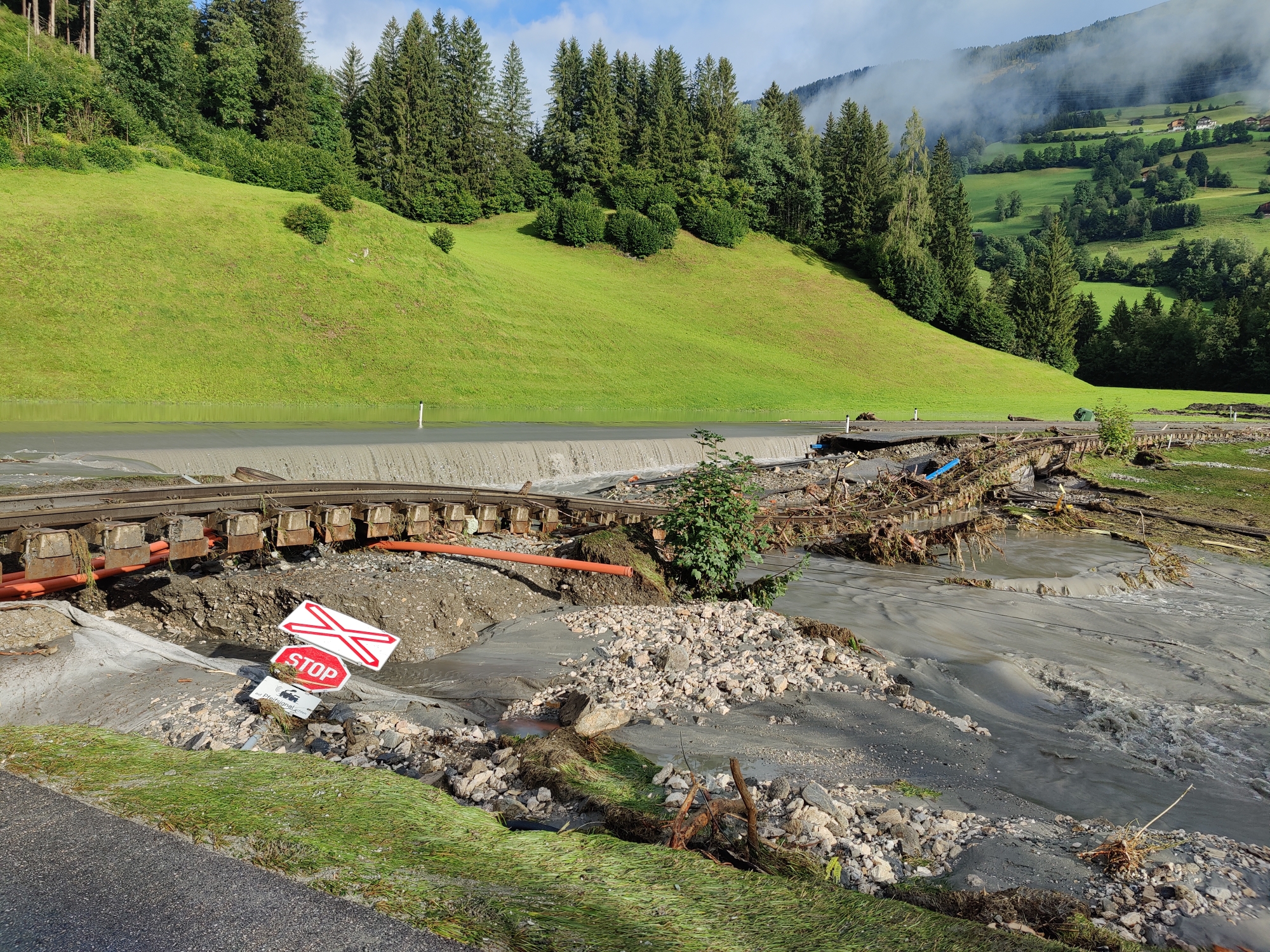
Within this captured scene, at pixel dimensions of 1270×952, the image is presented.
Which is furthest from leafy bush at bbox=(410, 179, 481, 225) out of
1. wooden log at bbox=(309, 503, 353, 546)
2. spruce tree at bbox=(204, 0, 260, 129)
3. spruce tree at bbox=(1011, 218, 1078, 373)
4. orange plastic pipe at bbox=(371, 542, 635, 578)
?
orange plastic pipe at bbox=(371, 542, 635, 578)

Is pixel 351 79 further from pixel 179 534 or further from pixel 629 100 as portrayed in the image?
pixel 179 534

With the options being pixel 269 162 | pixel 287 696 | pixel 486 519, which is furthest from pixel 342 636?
pixel 269 162

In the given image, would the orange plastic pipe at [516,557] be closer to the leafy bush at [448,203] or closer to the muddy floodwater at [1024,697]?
the muddy floodwater at [1024,697]

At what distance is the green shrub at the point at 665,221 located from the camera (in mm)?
77188

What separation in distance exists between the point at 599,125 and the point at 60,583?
3292 inches

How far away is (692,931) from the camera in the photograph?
3.68m

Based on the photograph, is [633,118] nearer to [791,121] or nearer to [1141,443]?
[791,121]

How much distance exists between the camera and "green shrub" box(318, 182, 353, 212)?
51469 mm

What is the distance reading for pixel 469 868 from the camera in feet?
13.6

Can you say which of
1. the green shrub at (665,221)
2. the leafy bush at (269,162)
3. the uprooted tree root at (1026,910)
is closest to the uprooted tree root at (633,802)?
the uprooted tree root at (1026,910)

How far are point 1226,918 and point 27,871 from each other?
5.67 m

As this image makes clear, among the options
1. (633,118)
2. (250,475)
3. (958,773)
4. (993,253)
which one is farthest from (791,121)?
(958,773)

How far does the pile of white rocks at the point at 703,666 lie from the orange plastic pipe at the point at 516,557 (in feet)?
3.44

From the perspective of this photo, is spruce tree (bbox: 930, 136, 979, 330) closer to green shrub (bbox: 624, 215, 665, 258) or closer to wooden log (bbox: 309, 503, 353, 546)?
green shrub (bbox: 624, 215, 665, 258)
